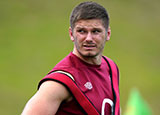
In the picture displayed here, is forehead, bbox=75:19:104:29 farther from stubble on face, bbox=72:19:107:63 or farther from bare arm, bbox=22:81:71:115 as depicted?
bare arm, bbox=22:81:71:115

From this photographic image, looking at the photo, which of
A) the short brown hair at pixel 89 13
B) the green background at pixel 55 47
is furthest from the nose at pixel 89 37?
the green background at pixel 55 47

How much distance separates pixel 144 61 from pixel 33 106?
32.2 feet

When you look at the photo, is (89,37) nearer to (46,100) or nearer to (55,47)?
(46,100)

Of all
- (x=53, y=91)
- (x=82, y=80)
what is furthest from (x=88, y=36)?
(x=53, y=91)

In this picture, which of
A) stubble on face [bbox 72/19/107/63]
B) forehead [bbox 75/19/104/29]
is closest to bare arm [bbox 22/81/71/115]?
stubble on face [bbox 72/19/107/63]

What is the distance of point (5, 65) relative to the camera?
11852 mm

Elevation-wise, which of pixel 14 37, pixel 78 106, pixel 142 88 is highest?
Result: pixel 78 106

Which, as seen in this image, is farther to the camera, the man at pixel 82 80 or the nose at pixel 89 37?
the nose at pixel 89 37

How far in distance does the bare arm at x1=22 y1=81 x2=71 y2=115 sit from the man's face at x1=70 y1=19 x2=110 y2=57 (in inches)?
14.8

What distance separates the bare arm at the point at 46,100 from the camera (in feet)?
9.58

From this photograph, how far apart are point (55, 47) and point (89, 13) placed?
9.63m

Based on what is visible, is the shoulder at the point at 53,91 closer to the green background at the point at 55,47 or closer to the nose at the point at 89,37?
the nose at the point at 89,37

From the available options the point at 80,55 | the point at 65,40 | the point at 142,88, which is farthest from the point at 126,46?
the point at 80,55

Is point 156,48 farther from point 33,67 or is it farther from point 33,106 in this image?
point 33,106
